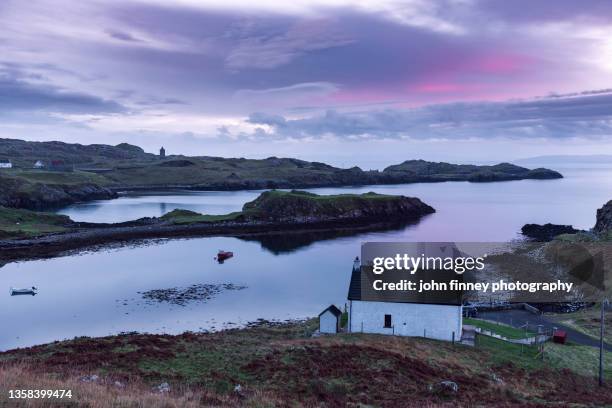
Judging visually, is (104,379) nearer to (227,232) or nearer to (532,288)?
(532,288)

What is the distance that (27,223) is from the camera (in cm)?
9306

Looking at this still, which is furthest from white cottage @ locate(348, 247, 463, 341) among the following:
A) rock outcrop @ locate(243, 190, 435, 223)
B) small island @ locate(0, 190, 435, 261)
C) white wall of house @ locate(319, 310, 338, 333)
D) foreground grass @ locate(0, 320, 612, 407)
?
rock outcrop @ locate(243, 190, 435, 223)

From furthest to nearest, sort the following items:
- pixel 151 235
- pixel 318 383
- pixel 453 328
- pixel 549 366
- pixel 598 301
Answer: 1. pixel 151 235
2. pixel 598 301
3. pixel 453 328
4. pixel 549 366
5. pixel 318 383

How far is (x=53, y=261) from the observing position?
6875 cm

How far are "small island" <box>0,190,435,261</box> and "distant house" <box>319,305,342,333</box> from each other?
53.7 meters

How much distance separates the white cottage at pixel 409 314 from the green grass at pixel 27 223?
7147cm

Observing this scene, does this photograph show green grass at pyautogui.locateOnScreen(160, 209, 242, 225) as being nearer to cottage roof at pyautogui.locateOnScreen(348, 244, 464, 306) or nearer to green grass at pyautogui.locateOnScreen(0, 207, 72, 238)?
green grass at pyautogui.locateOnScreen(0, 207, 72, 238)

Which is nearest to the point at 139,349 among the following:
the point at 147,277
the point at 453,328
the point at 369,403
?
the point at 369,403

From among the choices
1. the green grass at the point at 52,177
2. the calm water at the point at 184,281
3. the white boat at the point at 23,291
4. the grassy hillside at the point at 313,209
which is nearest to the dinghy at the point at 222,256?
the calm water at the point at 184,281

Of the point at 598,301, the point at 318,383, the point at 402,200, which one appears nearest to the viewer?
the point at 318,383

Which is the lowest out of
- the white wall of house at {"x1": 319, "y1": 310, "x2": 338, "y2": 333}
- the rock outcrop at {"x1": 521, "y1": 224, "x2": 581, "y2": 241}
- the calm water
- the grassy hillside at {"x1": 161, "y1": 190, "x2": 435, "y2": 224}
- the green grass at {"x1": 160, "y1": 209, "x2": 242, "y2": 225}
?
the calm water

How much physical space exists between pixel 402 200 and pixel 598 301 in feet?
273

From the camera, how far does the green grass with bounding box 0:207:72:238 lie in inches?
3322

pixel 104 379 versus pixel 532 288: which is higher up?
pixel 104 379
